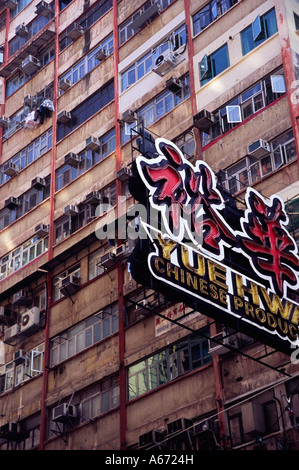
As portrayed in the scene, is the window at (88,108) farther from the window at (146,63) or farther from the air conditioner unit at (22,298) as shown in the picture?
the air conditioner unit at (22,298)

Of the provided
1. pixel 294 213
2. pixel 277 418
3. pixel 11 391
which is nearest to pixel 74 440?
pixel 11 391

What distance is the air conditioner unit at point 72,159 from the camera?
3450 centimetres

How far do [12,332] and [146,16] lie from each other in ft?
45.3

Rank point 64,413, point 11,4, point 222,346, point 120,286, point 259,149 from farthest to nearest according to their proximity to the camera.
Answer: point 11,4, point 120,286, point 64,413, point 259,149, point 222,346

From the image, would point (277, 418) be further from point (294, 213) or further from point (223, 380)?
point (294, 213)

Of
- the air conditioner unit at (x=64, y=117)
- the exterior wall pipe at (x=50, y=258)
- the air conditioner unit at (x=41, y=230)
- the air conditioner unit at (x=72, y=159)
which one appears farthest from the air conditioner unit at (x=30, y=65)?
the air conditioner unit at (x=41, y=230)

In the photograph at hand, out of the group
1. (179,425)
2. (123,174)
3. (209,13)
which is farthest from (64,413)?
(209,13)

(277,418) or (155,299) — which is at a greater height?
(155,299)

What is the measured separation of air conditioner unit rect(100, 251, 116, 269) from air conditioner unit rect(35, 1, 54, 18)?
16.4 m

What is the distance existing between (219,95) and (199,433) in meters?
11.9

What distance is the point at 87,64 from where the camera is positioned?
1458 inches

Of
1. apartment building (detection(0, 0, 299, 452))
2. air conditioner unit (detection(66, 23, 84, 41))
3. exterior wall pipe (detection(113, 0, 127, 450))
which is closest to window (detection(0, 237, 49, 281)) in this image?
apartment building (detection(0, 0, 299, 452))

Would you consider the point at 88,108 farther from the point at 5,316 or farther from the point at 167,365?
the point at 167,365

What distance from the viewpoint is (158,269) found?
60.6 feet
